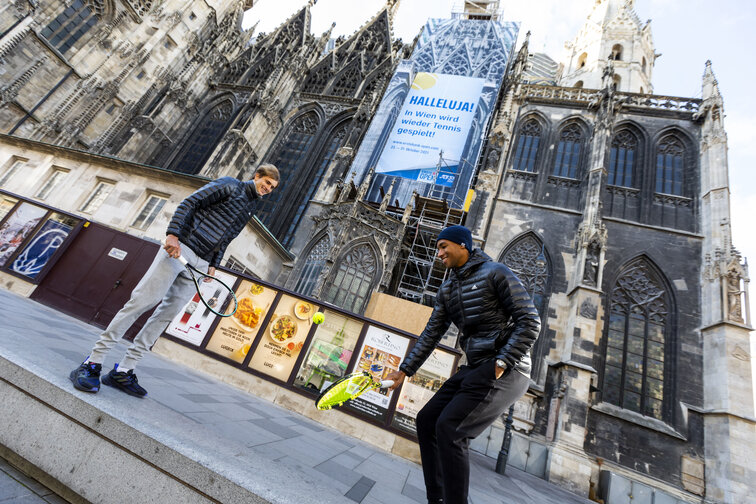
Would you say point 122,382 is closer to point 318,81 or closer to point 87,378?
point 87,378

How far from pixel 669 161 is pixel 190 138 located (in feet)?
85.7

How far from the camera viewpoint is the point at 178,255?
2.28 meters

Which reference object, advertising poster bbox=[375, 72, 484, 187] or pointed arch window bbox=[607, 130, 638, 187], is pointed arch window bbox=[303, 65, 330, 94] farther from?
pointed arch window bbox=[607, 130, 638, 187]

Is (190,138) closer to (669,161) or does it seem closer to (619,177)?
(619,177)

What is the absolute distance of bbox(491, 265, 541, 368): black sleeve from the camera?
1818 millimetres

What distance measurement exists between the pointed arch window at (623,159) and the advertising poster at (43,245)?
19.8 meters

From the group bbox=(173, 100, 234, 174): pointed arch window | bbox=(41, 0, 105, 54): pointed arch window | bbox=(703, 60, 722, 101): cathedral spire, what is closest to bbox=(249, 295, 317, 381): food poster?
bbox=(173, 100, 234, 174): pointed arch window

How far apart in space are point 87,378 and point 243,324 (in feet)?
13.2

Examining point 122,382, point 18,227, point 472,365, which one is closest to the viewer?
point 472,365

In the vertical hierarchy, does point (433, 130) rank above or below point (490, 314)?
above

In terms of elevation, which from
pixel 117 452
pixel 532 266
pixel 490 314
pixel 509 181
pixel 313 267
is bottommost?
pixel 117 452

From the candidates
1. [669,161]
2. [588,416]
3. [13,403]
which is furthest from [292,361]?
[669,161]

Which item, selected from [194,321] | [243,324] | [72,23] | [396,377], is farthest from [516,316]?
[72,23]

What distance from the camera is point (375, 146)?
1648cm
